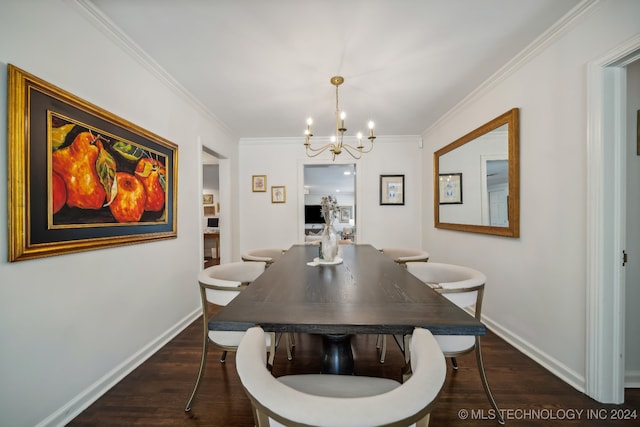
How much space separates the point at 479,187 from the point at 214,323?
2827 millimetres

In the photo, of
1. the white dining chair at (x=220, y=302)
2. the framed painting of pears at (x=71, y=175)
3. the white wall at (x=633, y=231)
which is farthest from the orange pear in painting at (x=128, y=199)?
the white wall at (x=633, y=231)

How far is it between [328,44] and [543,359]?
281 cm

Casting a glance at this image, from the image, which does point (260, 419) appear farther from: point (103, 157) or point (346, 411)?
point (103, 157)

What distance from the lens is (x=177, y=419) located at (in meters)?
1.45

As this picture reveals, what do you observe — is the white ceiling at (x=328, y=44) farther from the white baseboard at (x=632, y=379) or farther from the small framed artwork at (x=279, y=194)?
the white baseboard at (x=632, y=379)

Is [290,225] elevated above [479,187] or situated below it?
below

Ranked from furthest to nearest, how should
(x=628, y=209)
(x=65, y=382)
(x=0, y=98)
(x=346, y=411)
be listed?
(x=628, y=209) < (x=65, y=382) < (x=0, y=98) < (x=346, y=411)

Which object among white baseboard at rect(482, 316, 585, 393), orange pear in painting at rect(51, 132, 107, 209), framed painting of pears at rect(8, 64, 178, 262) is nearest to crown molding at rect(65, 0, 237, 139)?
framed painting of pears at rect(8, 64, 178, 262)

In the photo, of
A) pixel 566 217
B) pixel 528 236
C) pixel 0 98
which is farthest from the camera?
pixel 528 236

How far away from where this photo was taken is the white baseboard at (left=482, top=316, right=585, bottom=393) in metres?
1.67

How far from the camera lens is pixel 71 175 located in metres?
1.47

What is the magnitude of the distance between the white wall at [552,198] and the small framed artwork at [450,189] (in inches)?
33.2

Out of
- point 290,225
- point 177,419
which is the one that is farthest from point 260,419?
point 290,225

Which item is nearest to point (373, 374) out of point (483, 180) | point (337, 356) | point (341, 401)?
point (337, 356)
